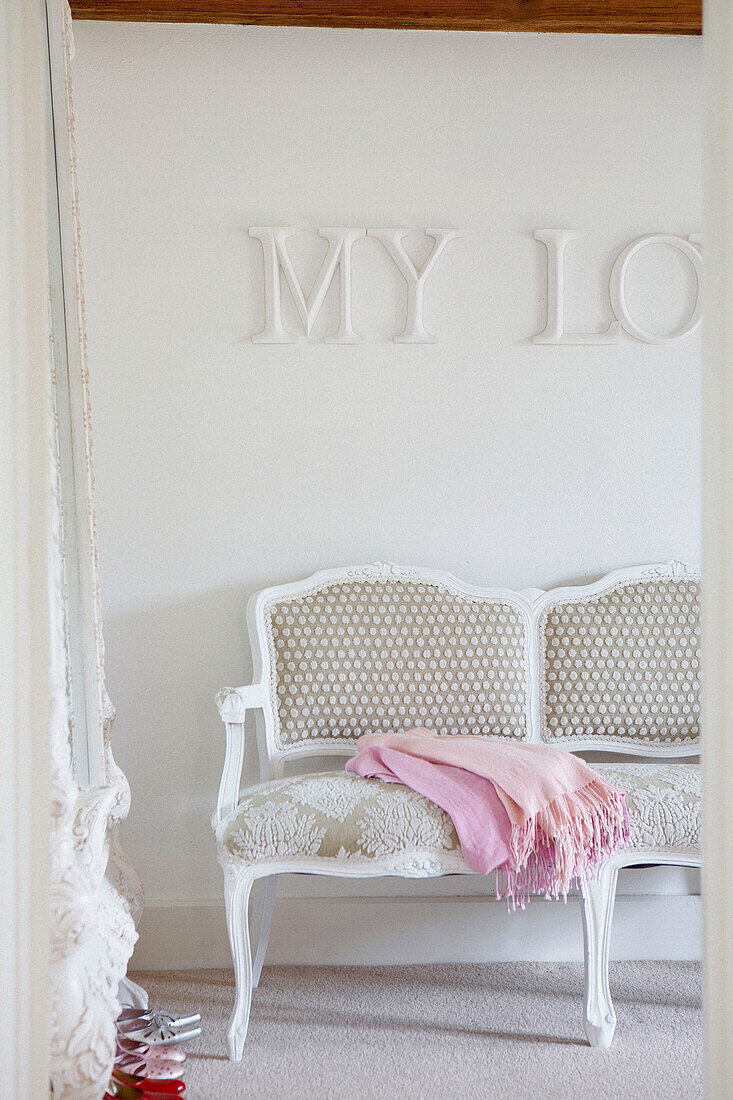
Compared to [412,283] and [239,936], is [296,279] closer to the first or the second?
[412,283]

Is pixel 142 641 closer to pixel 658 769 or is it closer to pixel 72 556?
pixel 72 556

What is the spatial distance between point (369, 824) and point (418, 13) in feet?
7.12

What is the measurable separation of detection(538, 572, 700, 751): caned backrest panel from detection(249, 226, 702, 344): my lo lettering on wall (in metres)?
0.82

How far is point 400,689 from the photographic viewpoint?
254cm

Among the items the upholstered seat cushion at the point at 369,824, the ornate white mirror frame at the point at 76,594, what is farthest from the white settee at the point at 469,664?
the ornate white mirror frame at the point at 76,594

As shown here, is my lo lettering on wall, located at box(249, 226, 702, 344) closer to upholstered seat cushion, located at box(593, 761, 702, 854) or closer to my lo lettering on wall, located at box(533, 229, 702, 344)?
my lo lettering on wall, located at box(533, 229, 702, 344)

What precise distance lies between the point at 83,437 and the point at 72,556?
0.25 meters

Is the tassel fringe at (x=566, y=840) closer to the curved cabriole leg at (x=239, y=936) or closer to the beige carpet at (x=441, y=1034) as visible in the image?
the beige carpet at (x=441, y=1034)

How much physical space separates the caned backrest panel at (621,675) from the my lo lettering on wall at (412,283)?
0.82 meters

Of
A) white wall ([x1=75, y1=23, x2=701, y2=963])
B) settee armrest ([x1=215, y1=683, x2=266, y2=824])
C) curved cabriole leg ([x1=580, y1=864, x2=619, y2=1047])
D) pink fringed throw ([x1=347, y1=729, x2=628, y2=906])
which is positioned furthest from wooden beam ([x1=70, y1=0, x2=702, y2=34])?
curved cabriole leg ([x1=580, y1=864, x2=619, y2=1047])

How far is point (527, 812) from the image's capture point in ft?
6.61

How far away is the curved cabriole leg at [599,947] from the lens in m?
2.07

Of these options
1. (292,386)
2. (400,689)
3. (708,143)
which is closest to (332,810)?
(400,689)

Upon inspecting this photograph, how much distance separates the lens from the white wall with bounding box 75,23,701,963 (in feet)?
8.75
